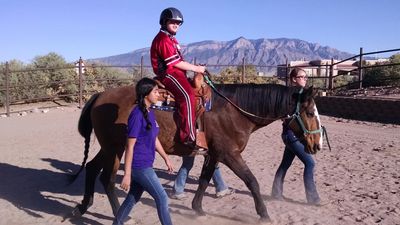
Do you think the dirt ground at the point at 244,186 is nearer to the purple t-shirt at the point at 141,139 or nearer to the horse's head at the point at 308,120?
the horse's head at the point at 308,120

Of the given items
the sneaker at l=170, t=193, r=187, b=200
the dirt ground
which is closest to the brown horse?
the dirt ground

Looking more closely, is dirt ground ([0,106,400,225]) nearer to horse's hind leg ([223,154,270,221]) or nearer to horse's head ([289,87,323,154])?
horse's hind leg ([223,154,270,221])

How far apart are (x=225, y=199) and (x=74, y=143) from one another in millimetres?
5616

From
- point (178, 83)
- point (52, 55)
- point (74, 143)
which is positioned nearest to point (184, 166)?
point (178, 83)

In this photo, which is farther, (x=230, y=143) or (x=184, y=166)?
(x=184, y=166)

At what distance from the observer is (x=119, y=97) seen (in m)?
5.25

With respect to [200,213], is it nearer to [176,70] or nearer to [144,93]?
[176,70]

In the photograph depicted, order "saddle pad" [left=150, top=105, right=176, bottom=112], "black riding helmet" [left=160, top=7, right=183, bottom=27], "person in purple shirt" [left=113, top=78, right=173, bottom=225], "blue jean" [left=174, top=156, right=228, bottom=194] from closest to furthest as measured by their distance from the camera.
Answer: "person in purple shirt" [left=113, top=78, right=173, bottom=225]
"black riding helmet" [left=160, top=7, right=183, bottom=27]
"saddle pad" [left=150, top=105, right=176, bottom=112]
"blue jean" [left=174, top=156, right=228, bottom=194]

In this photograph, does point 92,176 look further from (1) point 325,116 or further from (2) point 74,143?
(1) point 325,116

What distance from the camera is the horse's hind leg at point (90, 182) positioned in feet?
17.3

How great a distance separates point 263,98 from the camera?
5039mm

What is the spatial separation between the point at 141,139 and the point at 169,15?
1.54 metres

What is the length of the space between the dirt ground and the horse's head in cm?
85

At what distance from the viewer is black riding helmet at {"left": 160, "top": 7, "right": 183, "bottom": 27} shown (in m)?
4.74
